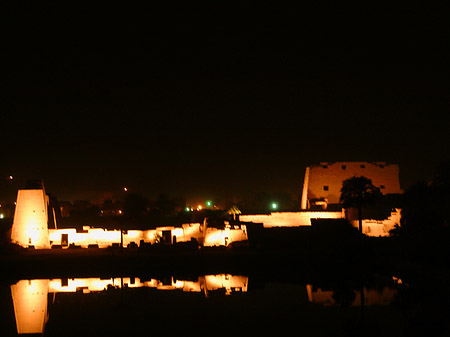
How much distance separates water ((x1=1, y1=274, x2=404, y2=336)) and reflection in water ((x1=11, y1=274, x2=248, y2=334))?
0.04m

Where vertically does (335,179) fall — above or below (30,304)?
above

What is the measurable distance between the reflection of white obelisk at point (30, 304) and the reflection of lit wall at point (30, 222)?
24.5 ft

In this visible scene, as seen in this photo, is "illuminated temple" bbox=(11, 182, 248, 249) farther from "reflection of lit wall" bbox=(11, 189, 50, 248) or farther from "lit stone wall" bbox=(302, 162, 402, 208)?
"lit stone wall" bbox=(302, 162, 402, 208)

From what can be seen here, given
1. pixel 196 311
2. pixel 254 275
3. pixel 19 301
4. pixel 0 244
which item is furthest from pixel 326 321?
pixel 0 244

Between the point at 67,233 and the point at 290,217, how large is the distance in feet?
52.2

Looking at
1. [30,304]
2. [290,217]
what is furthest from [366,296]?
[290,217]

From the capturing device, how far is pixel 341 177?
46.6 m

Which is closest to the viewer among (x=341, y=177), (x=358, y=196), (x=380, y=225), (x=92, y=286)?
(x=92, y=286)

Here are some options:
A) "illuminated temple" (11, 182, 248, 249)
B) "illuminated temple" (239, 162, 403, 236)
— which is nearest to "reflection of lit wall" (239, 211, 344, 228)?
"illuminated temple" (239, 162, 403, 236)

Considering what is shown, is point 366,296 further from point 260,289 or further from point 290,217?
point 290,217

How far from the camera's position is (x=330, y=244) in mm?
35500

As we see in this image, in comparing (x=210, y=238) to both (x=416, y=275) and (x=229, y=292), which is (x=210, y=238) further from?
(x=416, y=275)

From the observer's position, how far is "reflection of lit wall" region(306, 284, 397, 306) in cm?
2433

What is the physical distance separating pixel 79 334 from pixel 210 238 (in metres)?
17.9
